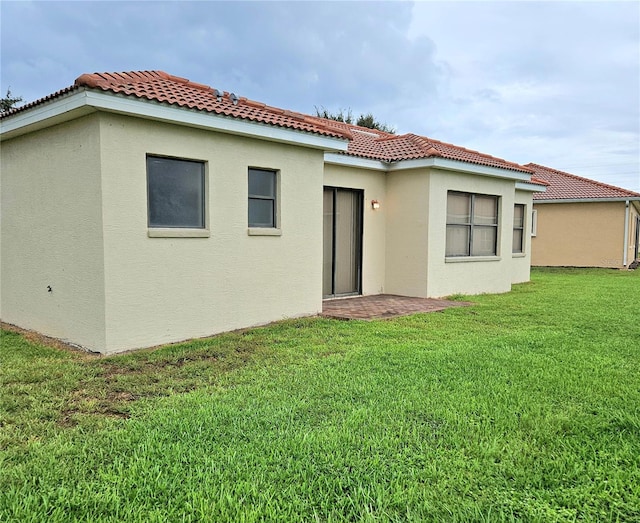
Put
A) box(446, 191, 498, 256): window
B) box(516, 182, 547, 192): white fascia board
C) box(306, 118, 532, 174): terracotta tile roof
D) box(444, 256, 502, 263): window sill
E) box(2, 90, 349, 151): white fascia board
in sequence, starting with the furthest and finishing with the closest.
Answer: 1. box(516, 182, 547, 192): white fascia board
2. box(446, 191, 498, 256): window
3. box(444, 256, 502, 263): window sill
4. box(306, 118, 532, 174): terracotta tile roof
5. box(2, 90, 349, 151): white fascia board

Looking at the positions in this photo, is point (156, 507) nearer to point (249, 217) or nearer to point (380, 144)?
point (249, 217)

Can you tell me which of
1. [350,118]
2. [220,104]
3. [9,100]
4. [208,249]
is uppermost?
[350,118]

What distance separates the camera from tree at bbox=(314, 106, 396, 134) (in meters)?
39.1

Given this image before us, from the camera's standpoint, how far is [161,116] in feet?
22.5

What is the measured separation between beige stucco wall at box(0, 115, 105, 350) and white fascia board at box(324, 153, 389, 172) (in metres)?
5.38

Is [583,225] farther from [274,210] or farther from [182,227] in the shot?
[182,227]

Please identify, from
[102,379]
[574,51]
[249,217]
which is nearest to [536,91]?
[574,51]

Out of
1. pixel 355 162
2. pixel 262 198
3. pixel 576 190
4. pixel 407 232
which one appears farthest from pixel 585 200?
pixel 262 198

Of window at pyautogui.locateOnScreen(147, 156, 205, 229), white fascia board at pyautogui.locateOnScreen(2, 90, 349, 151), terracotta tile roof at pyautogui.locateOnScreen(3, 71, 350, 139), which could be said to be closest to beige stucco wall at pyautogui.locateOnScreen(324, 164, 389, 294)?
terracotta tile roof at pyautogui.locateOnScreen(3, 71, 350, 139)

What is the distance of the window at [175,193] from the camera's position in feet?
23.5

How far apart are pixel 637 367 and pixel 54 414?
21.1 ft

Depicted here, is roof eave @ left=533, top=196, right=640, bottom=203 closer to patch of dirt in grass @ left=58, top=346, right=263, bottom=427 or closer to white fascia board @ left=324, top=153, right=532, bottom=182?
white fascia board @ left=324, top=153, right=532, bottom=182

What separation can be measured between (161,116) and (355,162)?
217 inches

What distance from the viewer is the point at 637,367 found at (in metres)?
5.77
